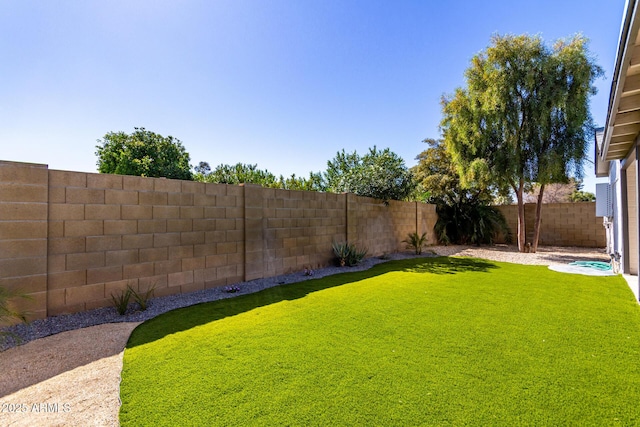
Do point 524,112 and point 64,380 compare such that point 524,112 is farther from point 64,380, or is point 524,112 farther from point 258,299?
point 64,380

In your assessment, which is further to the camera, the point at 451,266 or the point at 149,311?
the point at 451,266

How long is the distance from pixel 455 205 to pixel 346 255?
7774 millimetres

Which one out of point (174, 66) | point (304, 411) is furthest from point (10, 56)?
point (304, 411)

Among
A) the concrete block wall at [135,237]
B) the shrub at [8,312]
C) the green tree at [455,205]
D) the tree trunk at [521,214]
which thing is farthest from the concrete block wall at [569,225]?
the shrub at [8,312]

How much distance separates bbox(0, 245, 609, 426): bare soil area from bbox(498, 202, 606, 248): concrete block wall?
1487 cm

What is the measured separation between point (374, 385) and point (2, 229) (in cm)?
436

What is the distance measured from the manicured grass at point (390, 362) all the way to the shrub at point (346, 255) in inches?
121

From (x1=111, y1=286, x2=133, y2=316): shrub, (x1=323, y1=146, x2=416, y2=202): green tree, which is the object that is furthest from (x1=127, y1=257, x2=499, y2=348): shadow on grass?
(x1=323, y1=146, x2=416, y2=202): green tree

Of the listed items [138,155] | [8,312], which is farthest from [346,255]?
[138,155]

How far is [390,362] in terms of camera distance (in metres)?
2.58

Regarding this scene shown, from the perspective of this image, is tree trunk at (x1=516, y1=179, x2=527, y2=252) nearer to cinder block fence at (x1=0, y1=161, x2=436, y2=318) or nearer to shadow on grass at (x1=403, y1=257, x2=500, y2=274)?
shadow on grass at (x1=403, y1=257, x2=500, y2=274)

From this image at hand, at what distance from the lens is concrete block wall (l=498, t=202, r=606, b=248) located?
1149 centimetres

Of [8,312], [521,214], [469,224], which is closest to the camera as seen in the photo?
[8,312]

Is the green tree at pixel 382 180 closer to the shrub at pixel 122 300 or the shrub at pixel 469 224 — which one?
the shrub at pixel 469 224
